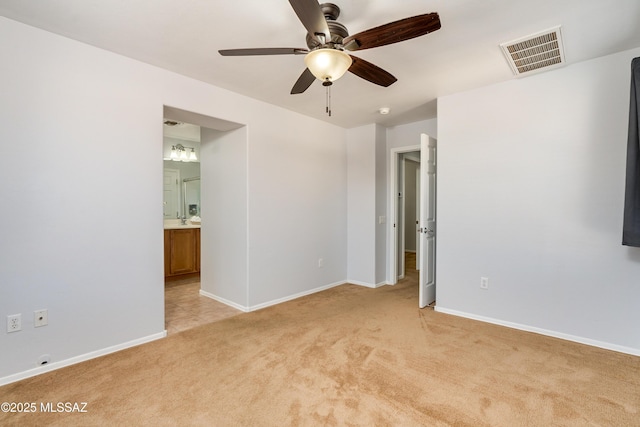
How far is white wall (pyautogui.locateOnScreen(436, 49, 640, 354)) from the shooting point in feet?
8.21

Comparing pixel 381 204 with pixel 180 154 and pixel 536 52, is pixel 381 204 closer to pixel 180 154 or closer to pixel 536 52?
pixel 536 52

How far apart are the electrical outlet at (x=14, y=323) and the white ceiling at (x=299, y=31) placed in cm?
201

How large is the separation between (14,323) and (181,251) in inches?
114

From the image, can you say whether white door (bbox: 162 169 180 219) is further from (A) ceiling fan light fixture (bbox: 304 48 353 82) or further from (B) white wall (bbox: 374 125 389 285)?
(A) ceiling fan light fixture (bbox: 304 48 353 82)

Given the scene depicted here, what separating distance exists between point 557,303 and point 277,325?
8.59 ft

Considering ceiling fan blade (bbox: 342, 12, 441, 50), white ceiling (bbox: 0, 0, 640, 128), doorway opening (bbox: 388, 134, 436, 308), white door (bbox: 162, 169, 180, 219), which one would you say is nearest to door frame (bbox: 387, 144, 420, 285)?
doorway opening (bbox: 388, 134, 436, 308)

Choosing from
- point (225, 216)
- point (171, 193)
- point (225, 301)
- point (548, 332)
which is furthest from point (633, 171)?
point (171, 193)

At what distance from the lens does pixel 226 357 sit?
242 cm

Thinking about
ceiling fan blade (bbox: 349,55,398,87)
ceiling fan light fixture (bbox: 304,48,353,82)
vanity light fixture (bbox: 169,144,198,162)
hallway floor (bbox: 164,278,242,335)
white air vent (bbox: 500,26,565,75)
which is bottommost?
hallway floor (bbox: 164,278,242,335)

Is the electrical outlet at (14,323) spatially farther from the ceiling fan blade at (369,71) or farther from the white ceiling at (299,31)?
the ceiling fan blade at (369,71)

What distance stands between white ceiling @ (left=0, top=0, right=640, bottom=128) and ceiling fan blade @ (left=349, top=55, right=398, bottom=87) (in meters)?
0.31

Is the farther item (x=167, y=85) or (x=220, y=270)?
(x=220, y=270)

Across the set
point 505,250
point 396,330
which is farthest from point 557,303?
point 396,330

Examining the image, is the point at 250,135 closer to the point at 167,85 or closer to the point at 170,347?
the point at 167,85
